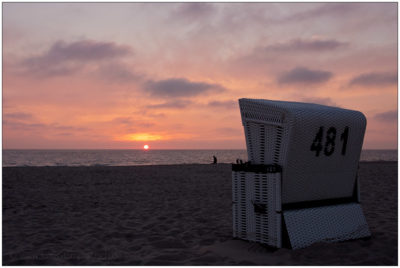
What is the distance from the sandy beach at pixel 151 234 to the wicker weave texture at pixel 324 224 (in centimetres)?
16

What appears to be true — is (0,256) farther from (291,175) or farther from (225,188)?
(225,188)

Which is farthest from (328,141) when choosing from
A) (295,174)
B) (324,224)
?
(324,224)

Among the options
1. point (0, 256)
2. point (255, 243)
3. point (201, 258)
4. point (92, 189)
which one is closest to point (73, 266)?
point (0, 256)

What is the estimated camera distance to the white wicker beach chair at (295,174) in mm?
5387

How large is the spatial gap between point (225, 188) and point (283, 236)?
8674 mm

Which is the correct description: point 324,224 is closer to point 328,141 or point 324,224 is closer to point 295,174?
point 295,174

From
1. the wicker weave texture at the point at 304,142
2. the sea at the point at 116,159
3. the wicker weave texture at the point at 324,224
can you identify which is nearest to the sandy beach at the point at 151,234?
the wicker weave texture at the point at 324,224

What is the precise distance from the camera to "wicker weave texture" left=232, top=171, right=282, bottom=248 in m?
5.42

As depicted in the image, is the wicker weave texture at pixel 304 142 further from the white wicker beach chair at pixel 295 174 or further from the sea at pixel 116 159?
the sea at pixel 116 159

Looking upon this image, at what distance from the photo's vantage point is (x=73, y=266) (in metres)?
5.14

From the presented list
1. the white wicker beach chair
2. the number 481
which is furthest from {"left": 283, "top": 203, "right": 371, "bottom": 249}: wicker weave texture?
the number 481

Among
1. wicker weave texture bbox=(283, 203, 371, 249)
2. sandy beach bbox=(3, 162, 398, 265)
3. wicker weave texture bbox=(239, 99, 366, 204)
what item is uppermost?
wicker weave texture bbox=(239, 99, 366, 204)

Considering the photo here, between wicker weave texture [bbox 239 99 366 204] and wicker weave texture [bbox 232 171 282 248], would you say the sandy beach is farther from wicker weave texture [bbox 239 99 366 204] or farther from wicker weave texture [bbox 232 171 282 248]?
wicker weave texture [bbox 239 99 366 204]

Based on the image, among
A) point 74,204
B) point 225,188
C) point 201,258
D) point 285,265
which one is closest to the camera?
point 285,265
